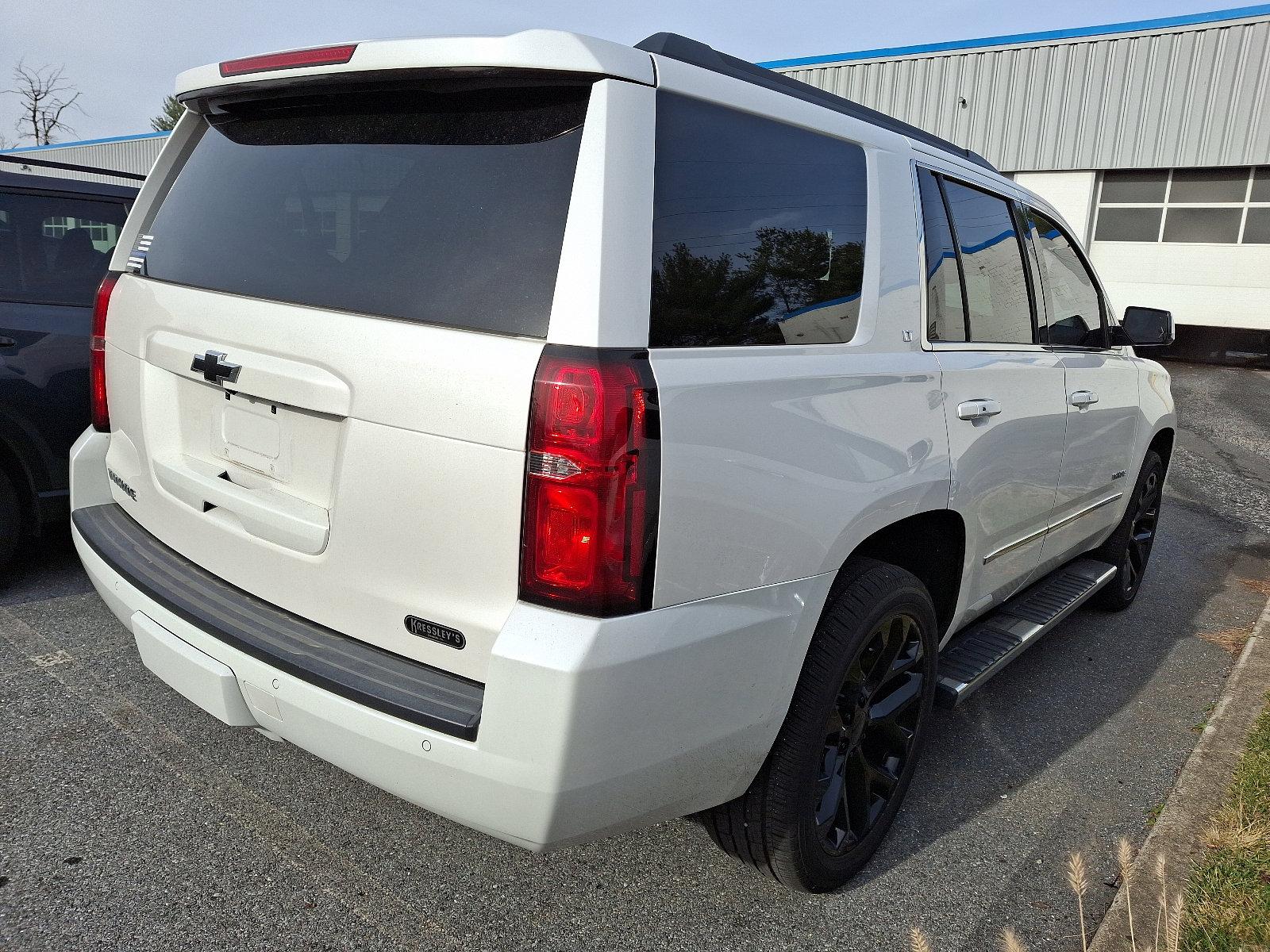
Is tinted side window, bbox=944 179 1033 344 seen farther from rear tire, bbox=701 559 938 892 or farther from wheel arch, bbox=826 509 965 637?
rear tire, bbox=701 559 938 892

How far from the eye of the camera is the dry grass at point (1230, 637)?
4.60 meters

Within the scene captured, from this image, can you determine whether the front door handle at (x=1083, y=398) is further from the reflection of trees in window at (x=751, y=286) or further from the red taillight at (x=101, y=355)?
the red taillight at (x=101, y=355)

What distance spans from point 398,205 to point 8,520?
3115 millimetres

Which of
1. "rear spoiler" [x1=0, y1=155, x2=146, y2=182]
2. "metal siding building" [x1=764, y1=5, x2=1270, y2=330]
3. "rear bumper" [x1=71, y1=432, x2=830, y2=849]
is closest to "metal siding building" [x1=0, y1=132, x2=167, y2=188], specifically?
"metal siding building" [x1=764, y1=5, x2=1270, y2=330]

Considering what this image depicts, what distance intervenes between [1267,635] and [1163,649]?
0.52m

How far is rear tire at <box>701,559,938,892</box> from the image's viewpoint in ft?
7.29

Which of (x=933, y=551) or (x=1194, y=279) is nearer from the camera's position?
(x=933, y=551)

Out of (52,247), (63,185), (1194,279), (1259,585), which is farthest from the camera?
(1194,279)

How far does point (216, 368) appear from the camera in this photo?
218 centimetres

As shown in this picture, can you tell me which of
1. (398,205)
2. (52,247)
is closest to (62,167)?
(52,247)

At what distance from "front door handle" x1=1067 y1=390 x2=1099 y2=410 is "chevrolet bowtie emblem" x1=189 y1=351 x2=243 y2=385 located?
291cm

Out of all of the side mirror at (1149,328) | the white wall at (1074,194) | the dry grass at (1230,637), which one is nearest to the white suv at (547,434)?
the side mirror at (1149,328)

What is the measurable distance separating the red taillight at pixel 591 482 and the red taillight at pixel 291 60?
886mm

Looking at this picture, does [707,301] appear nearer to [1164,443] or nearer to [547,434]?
[547,434]
